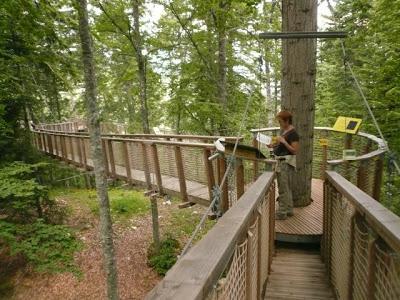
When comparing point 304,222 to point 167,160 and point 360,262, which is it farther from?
point 167,160

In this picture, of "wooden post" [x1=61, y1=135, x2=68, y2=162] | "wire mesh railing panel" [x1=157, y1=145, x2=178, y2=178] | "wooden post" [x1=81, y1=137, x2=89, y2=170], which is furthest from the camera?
"wooden post" [x1=61, y1=135, x2=68, y2=162]

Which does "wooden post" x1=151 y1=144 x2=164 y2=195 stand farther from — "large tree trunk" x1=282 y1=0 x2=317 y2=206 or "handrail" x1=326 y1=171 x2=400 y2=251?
"handrail" x1=326 y1=171 x2=400 y2=251

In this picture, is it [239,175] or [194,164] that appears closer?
[239,175]

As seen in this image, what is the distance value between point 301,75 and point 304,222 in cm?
206

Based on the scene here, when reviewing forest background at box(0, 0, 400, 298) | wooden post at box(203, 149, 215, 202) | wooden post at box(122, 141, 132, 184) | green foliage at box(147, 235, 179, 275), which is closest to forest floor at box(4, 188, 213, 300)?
green foliage at box(147, 235, 179, 275)

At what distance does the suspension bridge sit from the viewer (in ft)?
4.17

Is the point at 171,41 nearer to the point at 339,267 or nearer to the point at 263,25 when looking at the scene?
the point at 263,25

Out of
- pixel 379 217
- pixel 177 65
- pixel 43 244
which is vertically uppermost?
pixel 177 65

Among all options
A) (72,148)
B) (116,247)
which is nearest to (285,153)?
(116,247)

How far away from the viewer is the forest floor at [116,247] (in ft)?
28.8

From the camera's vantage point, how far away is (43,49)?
8.76 m

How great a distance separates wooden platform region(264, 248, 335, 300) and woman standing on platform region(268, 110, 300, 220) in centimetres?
84

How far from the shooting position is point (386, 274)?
160 cm

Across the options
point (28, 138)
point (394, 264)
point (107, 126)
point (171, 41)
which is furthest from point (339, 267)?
point (107, 126)
